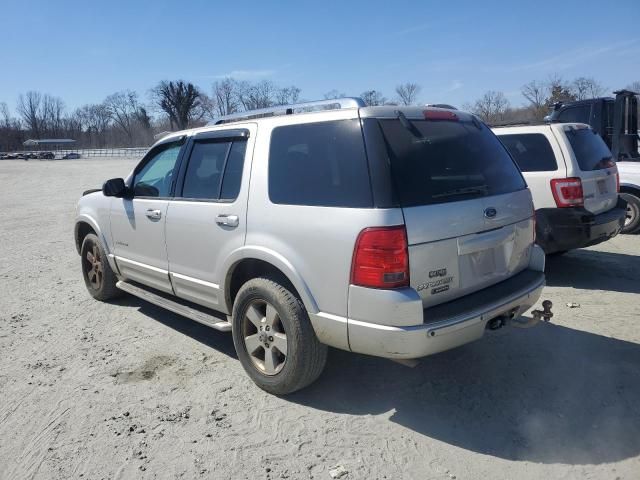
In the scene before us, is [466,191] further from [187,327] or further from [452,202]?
[187,327]

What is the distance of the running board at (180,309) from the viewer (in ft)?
12.4

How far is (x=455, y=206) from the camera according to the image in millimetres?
2969

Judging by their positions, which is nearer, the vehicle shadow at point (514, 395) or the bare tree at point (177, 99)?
the vehicle shadow at point (514, 395)

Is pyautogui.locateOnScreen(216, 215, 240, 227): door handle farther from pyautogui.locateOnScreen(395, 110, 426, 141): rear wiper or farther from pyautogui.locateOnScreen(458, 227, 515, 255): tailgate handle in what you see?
pyautogui.locateOnScreen(458, 227, 515, 255): tailgate handle

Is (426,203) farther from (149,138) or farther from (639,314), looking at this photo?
(149,138)

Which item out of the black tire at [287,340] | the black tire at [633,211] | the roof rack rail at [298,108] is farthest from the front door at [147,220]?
the black tire at [633,211]

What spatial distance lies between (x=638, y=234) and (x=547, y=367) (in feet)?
20.9

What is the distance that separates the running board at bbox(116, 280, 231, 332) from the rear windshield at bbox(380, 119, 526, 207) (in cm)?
180

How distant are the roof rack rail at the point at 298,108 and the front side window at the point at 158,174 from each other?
1.62ft

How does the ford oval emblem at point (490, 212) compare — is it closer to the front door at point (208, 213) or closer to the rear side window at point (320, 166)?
the rear side window at point (320, 166)

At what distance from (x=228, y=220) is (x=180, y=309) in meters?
1.08

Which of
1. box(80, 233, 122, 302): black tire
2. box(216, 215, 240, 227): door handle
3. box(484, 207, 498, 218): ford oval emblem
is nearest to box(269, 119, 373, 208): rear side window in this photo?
box(216, 215, 240, 227): door handle

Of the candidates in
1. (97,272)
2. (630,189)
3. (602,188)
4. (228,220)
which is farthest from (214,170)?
(630,189)

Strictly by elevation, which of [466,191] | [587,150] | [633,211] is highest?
[587,150]
